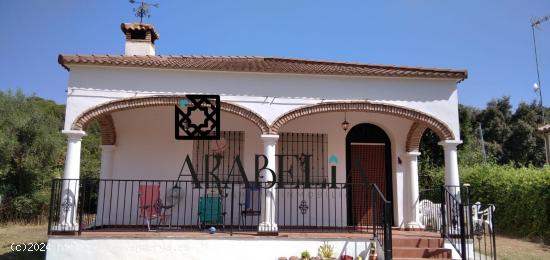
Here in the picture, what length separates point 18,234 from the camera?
13.3 meters

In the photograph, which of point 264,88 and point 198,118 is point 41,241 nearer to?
point 198,118

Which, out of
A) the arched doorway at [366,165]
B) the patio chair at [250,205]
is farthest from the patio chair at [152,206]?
the arched doorway at [366,165]

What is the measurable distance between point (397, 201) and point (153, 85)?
6.39 m

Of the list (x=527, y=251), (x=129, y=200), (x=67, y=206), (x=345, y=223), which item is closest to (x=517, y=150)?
(x=527, y=251)

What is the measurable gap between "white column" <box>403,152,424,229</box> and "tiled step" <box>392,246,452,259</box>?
234cm

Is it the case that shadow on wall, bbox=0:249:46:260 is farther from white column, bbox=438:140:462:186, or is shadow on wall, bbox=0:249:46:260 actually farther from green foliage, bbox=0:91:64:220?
white column, bbox=438:140:462:186

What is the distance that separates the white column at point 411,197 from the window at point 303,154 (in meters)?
2.05

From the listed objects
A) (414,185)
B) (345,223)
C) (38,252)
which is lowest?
(38,252)

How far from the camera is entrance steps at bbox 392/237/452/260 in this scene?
8039mm

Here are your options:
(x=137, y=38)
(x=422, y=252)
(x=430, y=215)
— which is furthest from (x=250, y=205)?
(x=137, y=38)

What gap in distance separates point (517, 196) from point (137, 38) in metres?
12.5

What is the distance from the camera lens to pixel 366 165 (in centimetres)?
1109

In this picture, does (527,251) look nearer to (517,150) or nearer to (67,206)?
(67,206)

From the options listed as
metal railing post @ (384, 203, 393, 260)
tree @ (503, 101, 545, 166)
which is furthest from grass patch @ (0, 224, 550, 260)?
tree @ (503, 101, 545, 166)
